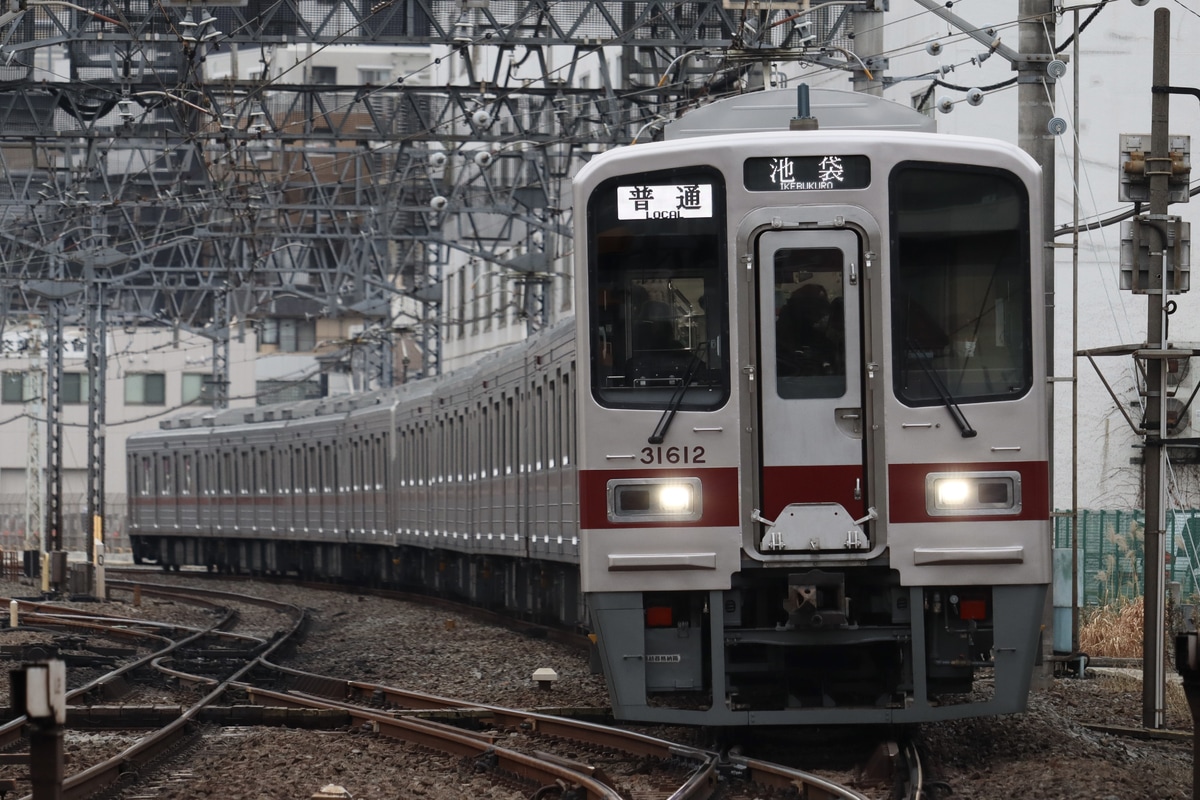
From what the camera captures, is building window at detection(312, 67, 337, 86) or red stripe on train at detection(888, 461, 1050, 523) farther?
building window at detection(312, 67, 337, 86)

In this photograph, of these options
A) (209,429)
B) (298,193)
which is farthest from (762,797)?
(298,193)

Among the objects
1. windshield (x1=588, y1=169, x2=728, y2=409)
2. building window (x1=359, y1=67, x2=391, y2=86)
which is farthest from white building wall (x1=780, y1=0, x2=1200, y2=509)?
building window (x1=359, y1=67, x2=391, y2=86)

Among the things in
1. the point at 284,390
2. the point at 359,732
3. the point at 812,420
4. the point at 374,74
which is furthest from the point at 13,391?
the point at 812,420

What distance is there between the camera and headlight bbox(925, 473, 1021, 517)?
9047 millimetres

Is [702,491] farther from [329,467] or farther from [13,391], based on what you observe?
[13,391]

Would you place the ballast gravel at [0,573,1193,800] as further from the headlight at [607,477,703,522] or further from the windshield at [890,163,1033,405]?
the windshield at [890,163,1033,405]

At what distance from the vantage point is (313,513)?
108 ft

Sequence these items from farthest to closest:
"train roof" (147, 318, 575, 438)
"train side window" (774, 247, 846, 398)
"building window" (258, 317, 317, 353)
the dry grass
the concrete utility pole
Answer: "building window" (258, 317, 317, 353)
"train roof" (147, 318, 575, 438)
the dry grass
the concrete utility pole
"train side window" (774, 247, 846, 398)

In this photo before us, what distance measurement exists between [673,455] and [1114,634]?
8.38m

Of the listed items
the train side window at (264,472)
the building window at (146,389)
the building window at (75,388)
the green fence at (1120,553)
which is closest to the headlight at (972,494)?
the green fence at (1120,553)

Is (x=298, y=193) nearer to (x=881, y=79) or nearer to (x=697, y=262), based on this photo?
(x=881, y=79)

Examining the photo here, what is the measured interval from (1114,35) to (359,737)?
20709 millimetres

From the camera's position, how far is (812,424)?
9.12 meters

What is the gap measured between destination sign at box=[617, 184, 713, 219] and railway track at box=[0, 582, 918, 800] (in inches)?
98.1
